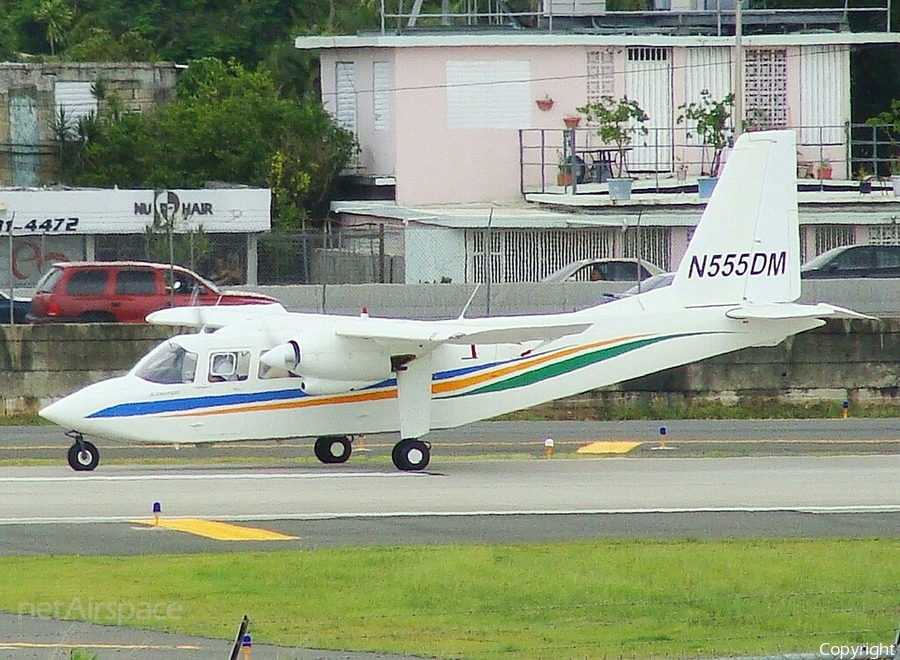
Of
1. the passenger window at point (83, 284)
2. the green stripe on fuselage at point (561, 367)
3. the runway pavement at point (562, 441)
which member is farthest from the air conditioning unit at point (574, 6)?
the green stripe on fuselage at point (561, 367)

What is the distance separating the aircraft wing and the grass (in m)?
4.99

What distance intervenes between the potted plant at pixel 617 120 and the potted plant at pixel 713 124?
1390 mm

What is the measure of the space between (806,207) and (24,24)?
3948 centimetres

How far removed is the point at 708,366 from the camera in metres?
30.6

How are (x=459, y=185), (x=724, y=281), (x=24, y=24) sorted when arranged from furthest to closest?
(x=24, y=24) → (x=459, y=185) → (x=724, y=281)

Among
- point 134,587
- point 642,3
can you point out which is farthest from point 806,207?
point 134,587

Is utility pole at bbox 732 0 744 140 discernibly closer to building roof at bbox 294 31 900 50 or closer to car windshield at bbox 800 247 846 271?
building roof at bbox 294 31 900 50

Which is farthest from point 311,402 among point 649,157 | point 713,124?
point 649,157

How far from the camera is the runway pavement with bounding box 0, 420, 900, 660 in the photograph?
17.3 meters

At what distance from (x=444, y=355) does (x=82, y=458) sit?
4.81 m

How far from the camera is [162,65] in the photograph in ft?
185

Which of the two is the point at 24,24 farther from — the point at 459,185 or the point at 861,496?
the point at 861,496

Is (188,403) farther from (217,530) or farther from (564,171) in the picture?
(564,171)

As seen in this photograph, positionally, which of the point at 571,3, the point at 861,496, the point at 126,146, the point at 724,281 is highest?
the point at 571,3
